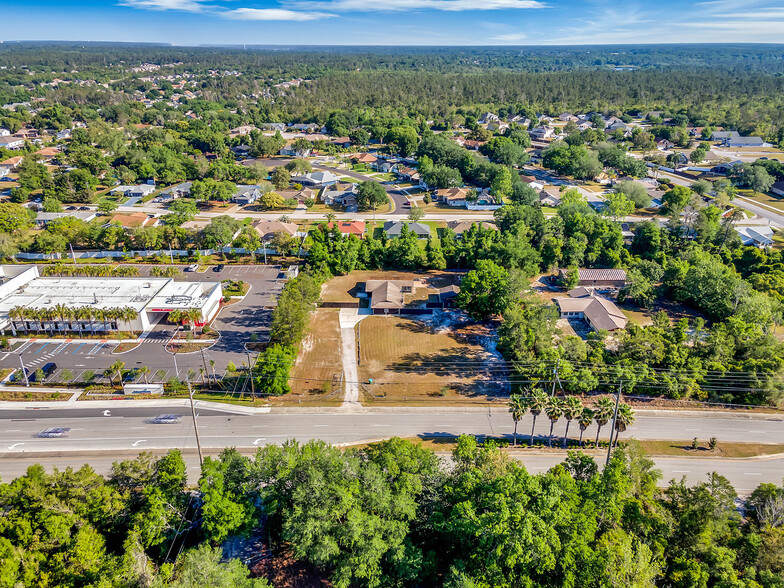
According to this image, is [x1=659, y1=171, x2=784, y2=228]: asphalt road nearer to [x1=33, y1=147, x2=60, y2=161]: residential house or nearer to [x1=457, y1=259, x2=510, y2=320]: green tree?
[x1=457, y1=259, x2=510, y2=320]: green tree

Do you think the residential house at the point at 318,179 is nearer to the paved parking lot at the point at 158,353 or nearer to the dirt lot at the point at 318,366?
the paved parking lot at the point at 158,353

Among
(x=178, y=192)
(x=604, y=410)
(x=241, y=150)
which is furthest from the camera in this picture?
(x=241, y=150)

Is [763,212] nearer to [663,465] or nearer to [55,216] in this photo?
[663,465]

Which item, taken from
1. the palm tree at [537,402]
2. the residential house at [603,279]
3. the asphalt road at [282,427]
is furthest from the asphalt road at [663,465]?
the residential house at [603,279]

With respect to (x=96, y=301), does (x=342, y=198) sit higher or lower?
higher

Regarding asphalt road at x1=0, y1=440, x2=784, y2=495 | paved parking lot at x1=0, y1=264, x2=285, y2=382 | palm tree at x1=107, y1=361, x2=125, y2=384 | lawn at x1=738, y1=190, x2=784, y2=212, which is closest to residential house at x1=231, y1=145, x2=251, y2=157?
paved parking lot at x1=0, y1=264, x2=285, y2=382

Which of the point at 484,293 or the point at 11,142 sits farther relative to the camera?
the point at 11,142

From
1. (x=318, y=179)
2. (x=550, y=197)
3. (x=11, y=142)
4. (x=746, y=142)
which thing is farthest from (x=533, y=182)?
(x=11, y=142)
